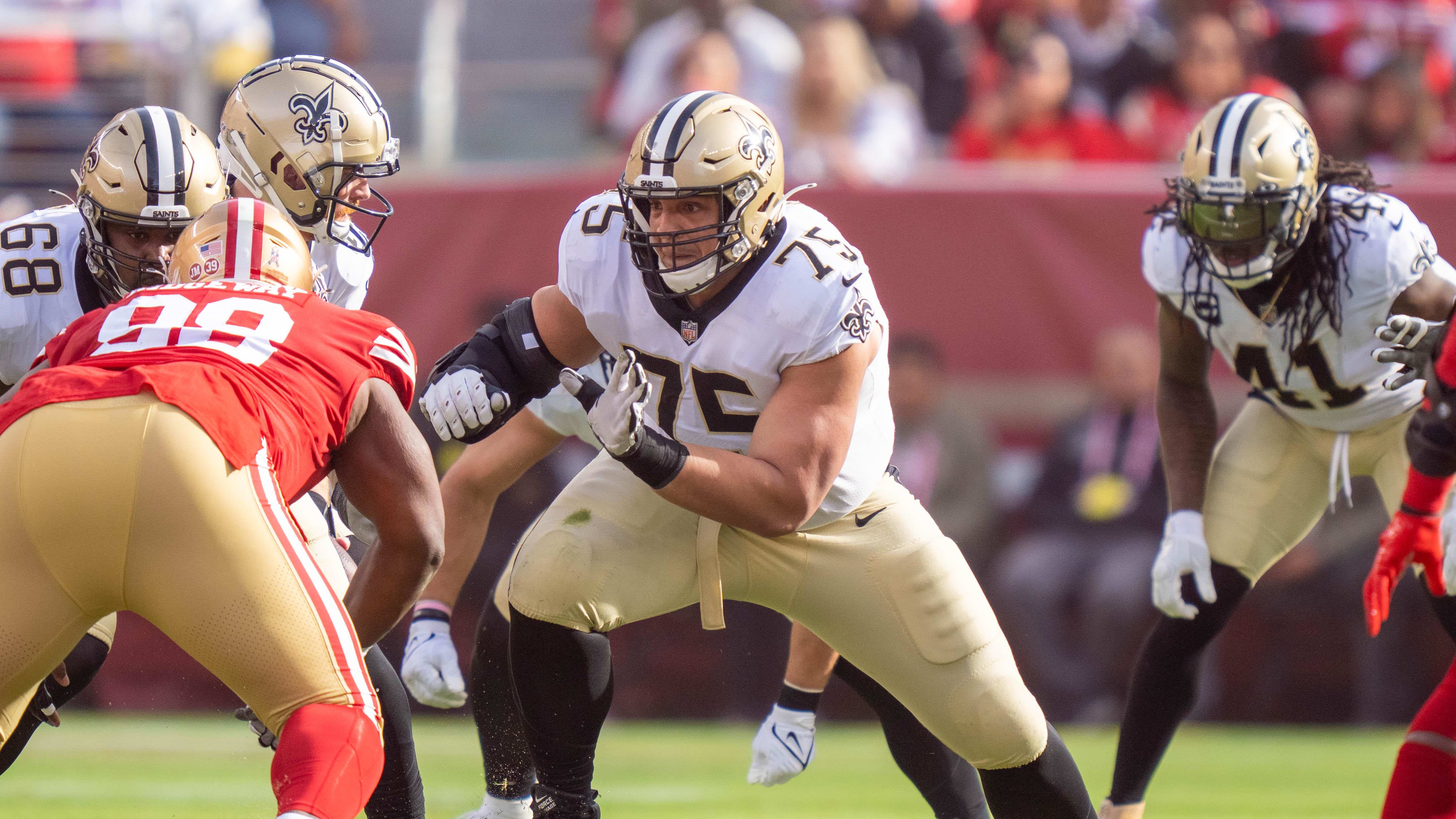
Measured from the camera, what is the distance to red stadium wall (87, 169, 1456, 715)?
7223 millimetres

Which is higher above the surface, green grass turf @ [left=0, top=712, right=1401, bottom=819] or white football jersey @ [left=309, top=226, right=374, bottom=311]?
white football jersey @ [left=309, top=226, right=374, bottom=311]

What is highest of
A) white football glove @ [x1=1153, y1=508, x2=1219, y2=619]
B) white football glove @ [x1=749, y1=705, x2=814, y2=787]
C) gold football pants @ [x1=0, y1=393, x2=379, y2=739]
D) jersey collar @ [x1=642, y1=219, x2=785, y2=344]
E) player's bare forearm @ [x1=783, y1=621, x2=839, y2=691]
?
jersey collar @ [x1=642, y1=219, x2=785, y2=344]

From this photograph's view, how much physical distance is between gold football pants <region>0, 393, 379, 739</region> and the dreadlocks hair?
8.00 feet

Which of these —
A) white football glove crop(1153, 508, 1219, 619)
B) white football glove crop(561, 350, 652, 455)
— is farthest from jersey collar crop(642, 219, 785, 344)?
white football glove crop(1153, 508, 1219, 619)

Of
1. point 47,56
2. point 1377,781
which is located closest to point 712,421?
point 1377,781

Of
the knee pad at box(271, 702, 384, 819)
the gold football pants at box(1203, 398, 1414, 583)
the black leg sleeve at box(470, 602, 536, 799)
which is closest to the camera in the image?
the knee pad at box(271, 702, 384, 819)

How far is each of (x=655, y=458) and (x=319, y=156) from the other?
135 cm

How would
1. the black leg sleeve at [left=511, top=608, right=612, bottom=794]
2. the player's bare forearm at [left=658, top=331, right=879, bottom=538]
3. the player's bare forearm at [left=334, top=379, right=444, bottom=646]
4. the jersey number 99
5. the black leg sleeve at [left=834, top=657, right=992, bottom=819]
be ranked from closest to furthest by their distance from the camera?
1. the jersey number 99
2. the player's bare forearm at [left=334, top=379, right=444, bottom=646]
3. the player's bare forearm at [left=658, top=331, right=879, bottom=538]
4. the black leg sleeve at [left=511, top=608, right=612, bottom=794]
5. the black leg sleeve at [left=834, top=657, right=992, bottom=819]

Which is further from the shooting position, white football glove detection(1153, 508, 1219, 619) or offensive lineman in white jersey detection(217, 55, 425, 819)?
white football glove detection(1153, 508, 1219, 619)

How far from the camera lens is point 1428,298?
3.97 metres

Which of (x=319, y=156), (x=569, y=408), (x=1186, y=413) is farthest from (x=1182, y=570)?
(x=319, y=156)

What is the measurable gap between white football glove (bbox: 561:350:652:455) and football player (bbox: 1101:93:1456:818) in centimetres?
171

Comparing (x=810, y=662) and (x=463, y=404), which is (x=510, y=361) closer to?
(x=463, y=404)

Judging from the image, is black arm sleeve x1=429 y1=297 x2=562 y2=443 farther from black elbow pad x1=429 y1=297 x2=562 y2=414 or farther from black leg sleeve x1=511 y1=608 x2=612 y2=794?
black leg sleeve x1=511 y1=608 x2=612 y2=794
